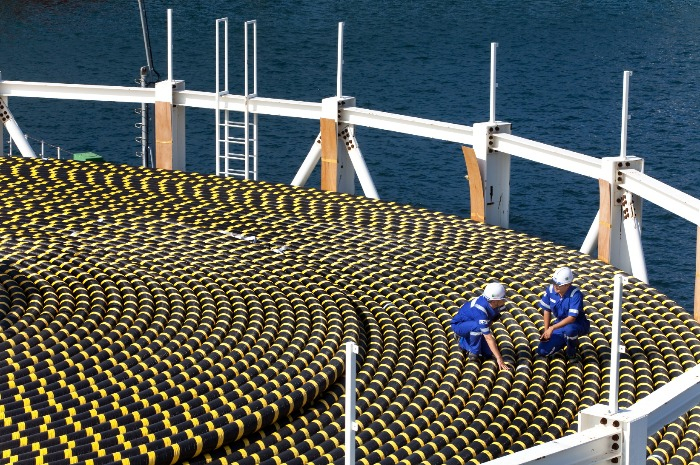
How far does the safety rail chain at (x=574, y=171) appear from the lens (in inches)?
380

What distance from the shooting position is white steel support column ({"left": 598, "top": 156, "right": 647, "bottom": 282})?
19.0 m

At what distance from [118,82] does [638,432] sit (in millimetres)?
61200

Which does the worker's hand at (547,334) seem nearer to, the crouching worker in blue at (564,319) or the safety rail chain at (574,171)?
the crouching worker in blue at (564,319)

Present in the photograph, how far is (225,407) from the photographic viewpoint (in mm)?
13133

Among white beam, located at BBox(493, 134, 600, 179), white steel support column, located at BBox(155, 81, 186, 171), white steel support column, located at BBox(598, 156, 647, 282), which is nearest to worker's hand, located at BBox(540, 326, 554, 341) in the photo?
white steel support column, located at BBox(598, 156, 647, 282)

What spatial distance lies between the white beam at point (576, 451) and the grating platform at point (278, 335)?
9.97 ft

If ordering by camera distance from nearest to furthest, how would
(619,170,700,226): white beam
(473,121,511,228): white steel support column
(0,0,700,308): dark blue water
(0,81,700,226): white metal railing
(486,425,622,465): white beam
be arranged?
(486,425,622,465): white beam → (619,170,700,226): white beam → (0,81,700,226): white metal railing → (473,121,511,228): white steel support column → (0,0,700,308): dark blue water

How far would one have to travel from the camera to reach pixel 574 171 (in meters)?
19.5

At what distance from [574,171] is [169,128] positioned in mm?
8093

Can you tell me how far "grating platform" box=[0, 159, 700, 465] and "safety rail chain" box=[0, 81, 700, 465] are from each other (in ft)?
4.27

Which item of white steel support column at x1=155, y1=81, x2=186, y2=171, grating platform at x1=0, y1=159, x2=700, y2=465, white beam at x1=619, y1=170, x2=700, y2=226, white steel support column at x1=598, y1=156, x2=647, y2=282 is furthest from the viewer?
white steel support column at x1=155, y1=81, x2=186, y2=171

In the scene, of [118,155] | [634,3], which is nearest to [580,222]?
[118,155]

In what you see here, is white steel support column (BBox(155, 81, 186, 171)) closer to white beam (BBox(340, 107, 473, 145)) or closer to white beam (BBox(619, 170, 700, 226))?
white beam (BBox(340, 107, 473, 145))

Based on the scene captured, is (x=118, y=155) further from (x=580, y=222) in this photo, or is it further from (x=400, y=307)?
(x=400, y=307)
